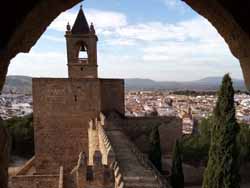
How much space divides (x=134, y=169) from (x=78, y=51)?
11.1 metres

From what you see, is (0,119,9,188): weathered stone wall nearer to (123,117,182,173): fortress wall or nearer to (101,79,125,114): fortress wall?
(101,79,125,114): fortress wall

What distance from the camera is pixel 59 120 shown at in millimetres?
16125

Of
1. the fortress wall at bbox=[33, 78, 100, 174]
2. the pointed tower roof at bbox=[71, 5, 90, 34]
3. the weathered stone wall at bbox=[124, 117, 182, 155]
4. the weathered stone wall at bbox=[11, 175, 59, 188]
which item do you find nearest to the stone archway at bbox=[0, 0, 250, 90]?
the weathered stone wall at bbox=[11, 175, 59, 188]

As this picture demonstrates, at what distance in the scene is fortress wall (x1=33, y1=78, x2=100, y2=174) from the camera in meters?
16.1

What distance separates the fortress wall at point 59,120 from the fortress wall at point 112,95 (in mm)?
1453

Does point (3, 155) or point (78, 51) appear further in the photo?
point (78, 51)

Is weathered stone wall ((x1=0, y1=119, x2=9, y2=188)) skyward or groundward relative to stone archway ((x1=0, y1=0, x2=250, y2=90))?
groundward

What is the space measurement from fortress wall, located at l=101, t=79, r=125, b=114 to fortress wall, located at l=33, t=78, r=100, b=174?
145cm

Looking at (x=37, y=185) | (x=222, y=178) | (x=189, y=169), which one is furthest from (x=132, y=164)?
(x=189, y=169)

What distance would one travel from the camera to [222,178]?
1140cm

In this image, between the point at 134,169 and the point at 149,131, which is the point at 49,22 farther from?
the point at 149,131

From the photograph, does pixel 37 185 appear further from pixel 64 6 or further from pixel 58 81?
pixel 64 6

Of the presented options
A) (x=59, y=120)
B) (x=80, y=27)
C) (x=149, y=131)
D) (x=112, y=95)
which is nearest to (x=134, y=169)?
(x=59, y=120)

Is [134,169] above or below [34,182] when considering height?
above
